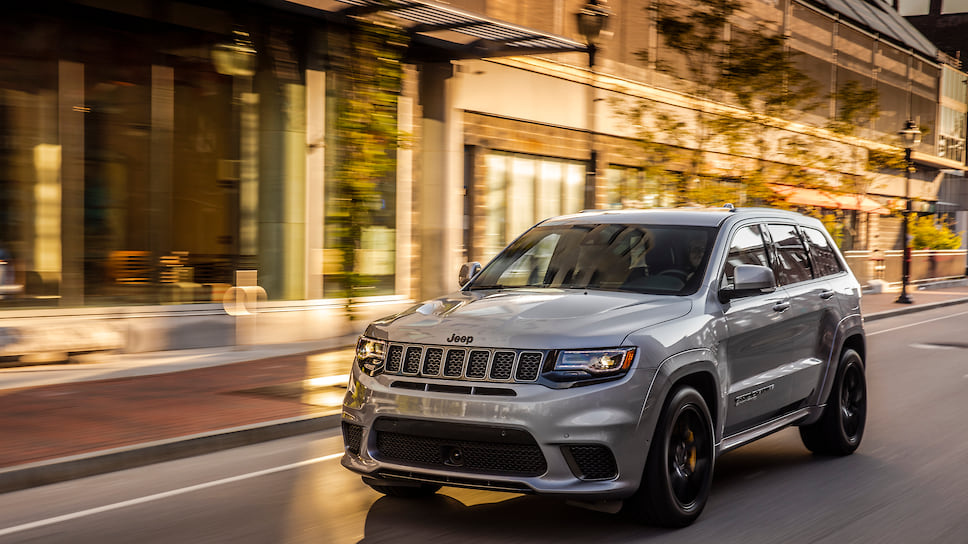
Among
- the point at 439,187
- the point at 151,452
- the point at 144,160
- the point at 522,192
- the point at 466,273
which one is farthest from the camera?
the point at 522,192

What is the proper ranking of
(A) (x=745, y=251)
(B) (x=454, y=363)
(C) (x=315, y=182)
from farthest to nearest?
(C) (x=315, y=182)
(A) (x=745, y=251)
(B) (x=454, y=363)

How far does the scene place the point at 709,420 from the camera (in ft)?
20.1

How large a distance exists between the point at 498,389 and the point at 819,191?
17.4 metres

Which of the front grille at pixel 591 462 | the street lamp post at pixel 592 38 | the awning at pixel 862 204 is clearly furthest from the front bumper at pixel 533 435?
the awning at pixel 862 204

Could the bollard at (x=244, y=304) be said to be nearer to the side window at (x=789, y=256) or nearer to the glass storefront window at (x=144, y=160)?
the glass storefront window at (x=144, y=160)

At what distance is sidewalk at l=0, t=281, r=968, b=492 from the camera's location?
7.97 m

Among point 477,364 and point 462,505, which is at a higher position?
point 477,364

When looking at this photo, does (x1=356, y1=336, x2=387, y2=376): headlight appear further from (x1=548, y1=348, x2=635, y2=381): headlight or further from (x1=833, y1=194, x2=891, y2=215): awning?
(x1=833, y1=194, x2=891, y2=215): awning

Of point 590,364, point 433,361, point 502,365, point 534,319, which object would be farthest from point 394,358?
point 590,364

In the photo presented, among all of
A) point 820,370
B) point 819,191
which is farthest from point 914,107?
point 820,370

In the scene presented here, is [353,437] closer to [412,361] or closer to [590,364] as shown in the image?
[412,361]

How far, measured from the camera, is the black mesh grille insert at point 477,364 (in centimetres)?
554

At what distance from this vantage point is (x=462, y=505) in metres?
6.45

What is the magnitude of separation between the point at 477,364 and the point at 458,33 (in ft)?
46.0
